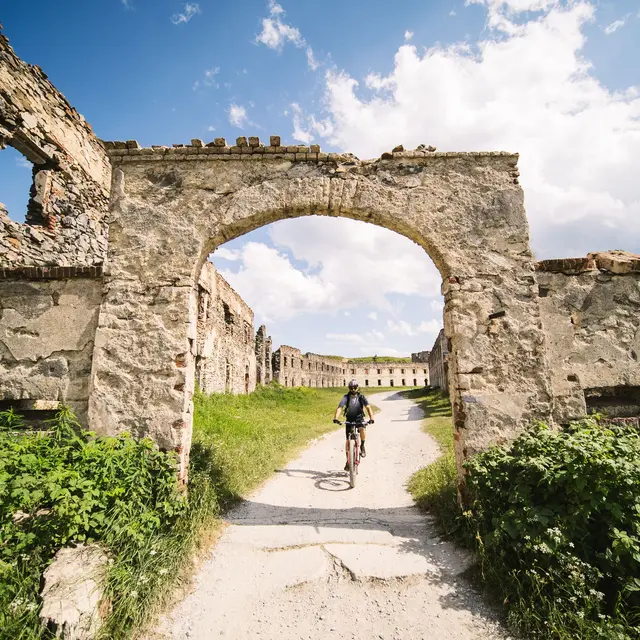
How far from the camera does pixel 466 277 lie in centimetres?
413

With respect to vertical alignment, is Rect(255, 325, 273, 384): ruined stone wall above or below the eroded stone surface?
above

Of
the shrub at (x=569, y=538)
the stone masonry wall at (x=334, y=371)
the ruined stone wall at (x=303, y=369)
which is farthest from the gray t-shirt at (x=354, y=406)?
the stone masonry wall at (x=334, y=371)

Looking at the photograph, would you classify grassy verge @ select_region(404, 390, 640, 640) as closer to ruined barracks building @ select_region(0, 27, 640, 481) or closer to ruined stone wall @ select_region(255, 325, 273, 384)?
ruined barracks building @ select_region(0, 27, 640, 481)

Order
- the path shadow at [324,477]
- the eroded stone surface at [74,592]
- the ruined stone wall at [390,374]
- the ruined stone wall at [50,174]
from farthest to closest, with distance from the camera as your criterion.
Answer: the ruined stone wall at [390,374], the ruined stone wall at [50,174], the path shadow at [324,477], the eroded stone surface at [74,592]

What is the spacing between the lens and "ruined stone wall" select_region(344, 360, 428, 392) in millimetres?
54750

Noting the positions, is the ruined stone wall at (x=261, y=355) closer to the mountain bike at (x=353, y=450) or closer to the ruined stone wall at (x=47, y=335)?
the mountain bike at (x=353, y=450)

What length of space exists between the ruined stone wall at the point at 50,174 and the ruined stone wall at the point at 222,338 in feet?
9.88

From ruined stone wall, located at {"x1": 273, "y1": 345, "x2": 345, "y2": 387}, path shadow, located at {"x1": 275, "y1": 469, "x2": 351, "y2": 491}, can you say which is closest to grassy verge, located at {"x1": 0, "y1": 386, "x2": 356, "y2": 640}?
path shadow, located at {"x1": 275, "y1": 469, "x2": 351, "y2": 491}

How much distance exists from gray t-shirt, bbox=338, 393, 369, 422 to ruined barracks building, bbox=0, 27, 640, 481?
7.34 feet

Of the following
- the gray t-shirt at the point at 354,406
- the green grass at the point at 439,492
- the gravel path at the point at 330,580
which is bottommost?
the gravel path at the point at 330,580

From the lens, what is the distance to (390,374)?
55.5 m

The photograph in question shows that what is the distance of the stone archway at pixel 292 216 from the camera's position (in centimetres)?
391

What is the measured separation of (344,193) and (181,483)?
3536 millimetres

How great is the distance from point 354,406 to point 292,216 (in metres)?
3.22
